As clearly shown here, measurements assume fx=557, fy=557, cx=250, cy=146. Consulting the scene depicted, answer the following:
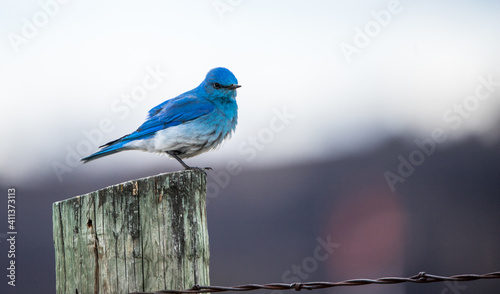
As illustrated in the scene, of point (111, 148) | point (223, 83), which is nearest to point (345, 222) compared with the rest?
point (223, 83)

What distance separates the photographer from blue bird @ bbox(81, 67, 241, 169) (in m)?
5.36

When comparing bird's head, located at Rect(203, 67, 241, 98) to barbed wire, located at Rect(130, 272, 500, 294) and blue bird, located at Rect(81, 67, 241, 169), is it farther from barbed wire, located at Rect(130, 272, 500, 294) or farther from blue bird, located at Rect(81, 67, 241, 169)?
barbed wire, located at Rect(130, 272, 500, 294)

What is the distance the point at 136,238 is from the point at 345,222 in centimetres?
808

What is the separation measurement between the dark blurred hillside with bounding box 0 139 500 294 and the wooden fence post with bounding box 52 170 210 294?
5.36 metres

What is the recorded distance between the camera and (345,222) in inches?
412

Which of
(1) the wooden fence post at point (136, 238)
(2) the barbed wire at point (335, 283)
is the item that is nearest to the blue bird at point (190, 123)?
(1) the wooden fence post at point (136, 238)

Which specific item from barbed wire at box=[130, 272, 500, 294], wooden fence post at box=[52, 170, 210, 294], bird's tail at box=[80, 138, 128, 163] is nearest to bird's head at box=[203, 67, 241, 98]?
bird's tail at box=[80, 138, 128, 163]

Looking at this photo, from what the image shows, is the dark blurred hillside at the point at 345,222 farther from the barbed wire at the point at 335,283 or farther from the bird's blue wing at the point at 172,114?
the barbed wire at the point at 335,283

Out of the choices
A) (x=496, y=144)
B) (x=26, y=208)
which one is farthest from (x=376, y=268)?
(x=26, y=208)

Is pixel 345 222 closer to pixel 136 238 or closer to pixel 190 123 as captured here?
pixel 190 123

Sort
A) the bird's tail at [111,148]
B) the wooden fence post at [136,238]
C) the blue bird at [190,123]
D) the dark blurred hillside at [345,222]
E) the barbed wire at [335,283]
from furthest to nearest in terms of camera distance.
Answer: the dark blurred hillside at [345,222] → the blue bird at [190,123] → the bird's tail at [111,148] → the wooden fence post at [136,238] → the barbed wire at [335,283]

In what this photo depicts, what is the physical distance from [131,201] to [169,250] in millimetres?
314

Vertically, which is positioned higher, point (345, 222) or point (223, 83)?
point (223, 83)

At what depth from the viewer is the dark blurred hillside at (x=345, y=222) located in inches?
349
